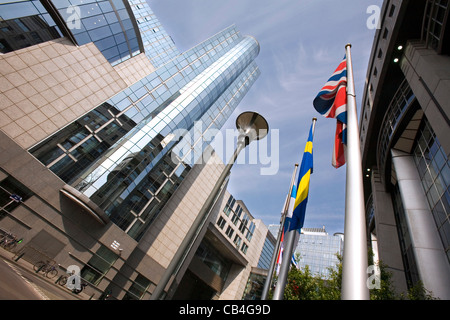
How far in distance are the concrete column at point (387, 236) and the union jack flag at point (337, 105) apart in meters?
20.4

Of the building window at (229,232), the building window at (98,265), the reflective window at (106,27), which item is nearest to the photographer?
the building window at (98,265)

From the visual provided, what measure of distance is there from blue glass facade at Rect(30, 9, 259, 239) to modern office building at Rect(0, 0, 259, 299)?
0.14 metres

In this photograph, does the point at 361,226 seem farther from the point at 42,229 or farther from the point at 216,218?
the point at 216,218

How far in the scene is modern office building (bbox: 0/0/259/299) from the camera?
20.2 metres

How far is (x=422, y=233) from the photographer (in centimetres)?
1753

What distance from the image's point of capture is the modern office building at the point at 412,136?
15.0 meters

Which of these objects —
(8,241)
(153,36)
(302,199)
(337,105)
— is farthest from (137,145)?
(153,36)

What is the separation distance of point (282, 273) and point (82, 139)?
1059 inches

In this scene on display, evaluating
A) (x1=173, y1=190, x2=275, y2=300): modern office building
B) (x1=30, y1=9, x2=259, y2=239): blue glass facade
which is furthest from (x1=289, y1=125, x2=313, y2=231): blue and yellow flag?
(x1=173, y1=190, x2=275, y2=300): modern office building

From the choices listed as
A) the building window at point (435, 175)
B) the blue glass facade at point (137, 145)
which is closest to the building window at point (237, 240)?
the blue glass facade at point (137, 145)

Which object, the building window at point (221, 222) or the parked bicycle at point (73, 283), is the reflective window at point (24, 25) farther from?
the building window at point (221, 222)

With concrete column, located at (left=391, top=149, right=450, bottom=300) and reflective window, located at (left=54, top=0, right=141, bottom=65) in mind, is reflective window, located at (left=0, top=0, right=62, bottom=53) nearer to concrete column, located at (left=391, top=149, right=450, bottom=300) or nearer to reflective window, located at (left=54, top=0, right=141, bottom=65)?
reflective window, located at (left=54, top=0, right=141, bottom=65)

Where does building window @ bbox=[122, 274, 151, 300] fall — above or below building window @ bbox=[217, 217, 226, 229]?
below
